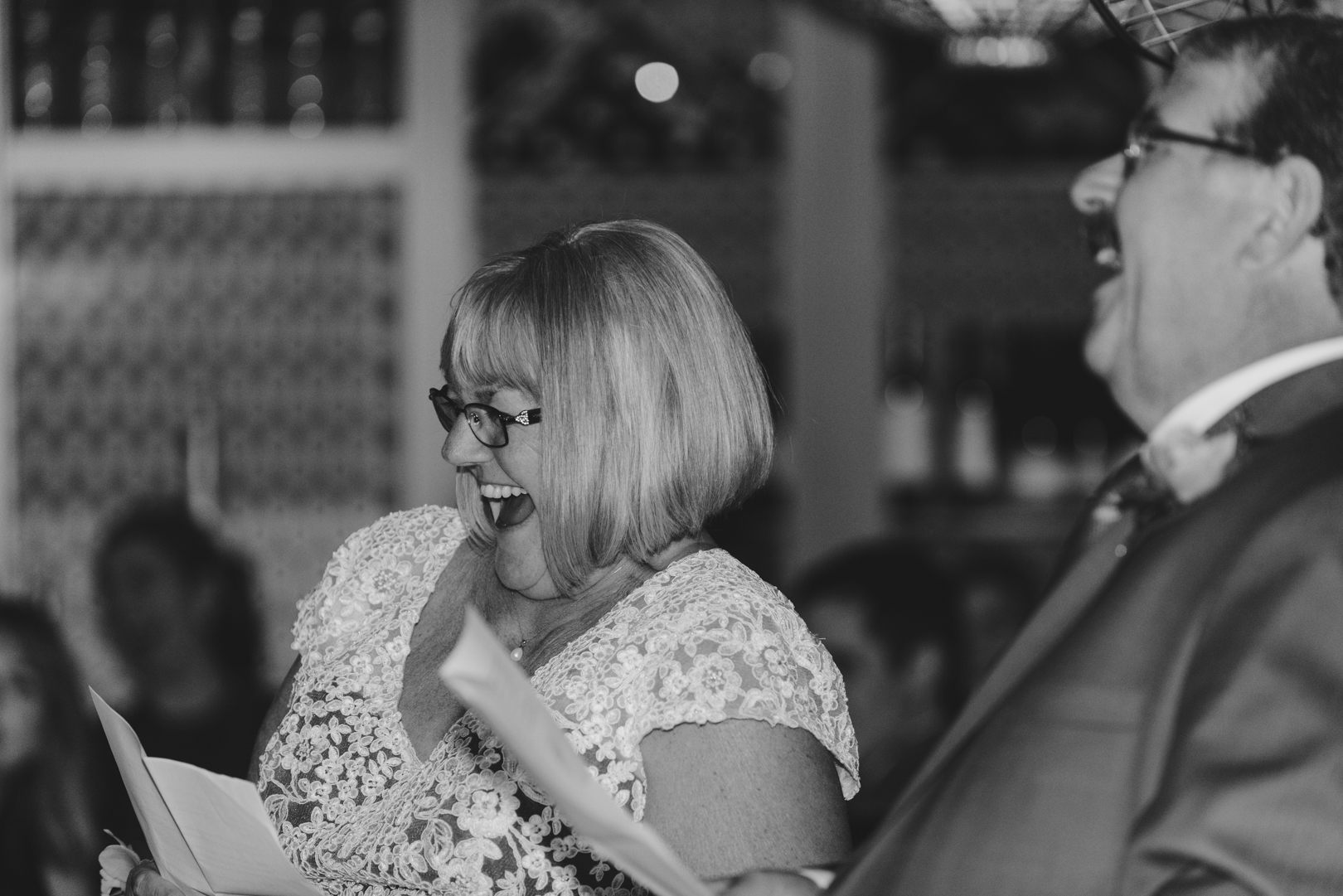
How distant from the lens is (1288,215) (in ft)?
3.96

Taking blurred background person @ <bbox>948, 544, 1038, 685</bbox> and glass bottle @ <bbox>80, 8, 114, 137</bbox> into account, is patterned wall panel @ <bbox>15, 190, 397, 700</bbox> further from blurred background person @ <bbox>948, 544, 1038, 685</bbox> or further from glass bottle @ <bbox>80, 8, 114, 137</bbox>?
blurred background person @ <bbox>948, 544, 1038, 685</bbox>

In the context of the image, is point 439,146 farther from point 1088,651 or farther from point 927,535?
point 1088,651

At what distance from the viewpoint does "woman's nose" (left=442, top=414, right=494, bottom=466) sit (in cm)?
176

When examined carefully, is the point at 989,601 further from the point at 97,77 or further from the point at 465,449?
the point at 97,77

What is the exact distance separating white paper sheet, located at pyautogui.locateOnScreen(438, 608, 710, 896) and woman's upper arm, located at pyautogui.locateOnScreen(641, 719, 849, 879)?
14.6 inches

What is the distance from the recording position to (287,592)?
5.14 m

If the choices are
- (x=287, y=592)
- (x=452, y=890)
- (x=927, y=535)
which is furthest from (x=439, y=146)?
(x=452, y=890)

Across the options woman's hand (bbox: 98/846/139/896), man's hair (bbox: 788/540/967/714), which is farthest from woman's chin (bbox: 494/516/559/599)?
man's hair (bbox: 788/540/967/714)

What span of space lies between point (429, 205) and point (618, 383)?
11.7 feet

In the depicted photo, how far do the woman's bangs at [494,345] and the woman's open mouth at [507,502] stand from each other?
11 cm

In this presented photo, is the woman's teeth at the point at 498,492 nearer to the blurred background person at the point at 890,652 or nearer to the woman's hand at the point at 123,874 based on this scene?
the woman's hand at the point at 123,874

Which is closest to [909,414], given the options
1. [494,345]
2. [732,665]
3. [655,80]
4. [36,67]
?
[655,80]

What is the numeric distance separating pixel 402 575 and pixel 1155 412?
1058 millimetres

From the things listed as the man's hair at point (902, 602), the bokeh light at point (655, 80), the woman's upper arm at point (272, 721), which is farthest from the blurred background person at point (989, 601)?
the woman's upper arm at point (272, 721)
